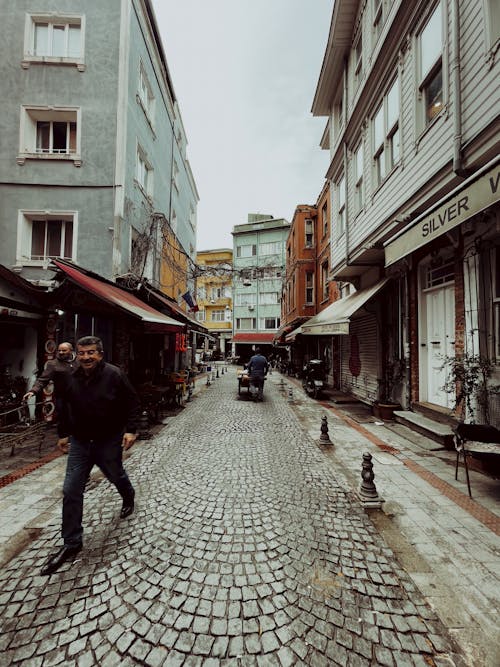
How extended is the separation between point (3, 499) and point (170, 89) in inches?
708

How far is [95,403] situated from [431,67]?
8559mm

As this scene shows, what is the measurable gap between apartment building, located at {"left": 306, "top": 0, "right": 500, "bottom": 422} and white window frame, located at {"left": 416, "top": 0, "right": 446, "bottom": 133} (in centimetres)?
2

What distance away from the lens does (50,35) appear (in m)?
9.42

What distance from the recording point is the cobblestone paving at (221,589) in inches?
76.3

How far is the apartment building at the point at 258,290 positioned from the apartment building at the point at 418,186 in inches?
987

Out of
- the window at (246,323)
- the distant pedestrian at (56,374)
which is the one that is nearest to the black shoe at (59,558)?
the distant pedestrian at (56,374)

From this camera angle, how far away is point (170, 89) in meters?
14.5

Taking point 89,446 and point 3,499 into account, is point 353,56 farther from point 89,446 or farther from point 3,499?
point 3,499

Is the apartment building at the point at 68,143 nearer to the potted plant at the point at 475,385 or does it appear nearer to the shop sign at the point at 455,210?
the shop sign at the point at 455,210

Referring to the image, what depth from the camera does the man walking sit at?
2.86m

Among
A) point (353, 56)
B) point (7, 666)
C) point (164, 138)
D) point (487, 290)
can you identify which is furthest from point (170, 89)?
point (7, 666)

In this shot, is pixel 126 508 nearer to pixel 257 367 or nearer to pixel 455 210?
pixel 455 210

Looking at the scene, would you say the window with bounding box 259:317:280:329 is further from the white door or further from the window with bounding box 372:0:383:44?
the white door

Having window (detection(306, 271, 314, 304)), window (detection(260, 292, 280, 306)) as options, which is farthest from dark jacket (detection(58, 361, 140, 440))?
window (detection(260, 292, 280, 306))
